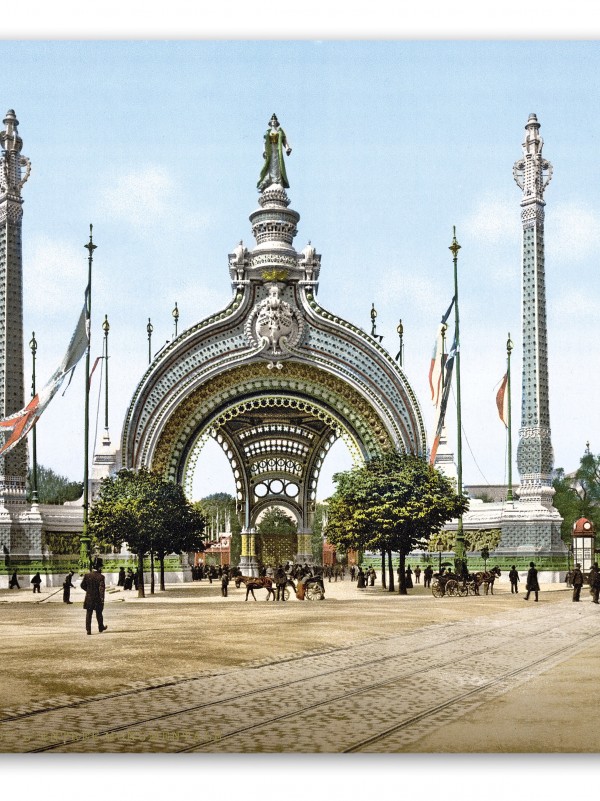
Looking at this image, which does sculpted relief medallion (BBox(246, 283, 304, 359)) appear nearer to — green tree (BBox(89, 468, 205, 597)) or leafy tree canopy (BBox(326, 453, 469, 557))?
green tree (BBox(89, 468, 205, 597))

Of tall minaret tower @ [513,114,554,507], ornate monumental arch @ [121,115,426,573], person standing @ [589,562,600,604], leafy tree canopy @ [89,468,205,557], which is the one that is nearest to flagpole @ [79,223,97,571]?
leafy tree canopy @ [89,468,205,557]

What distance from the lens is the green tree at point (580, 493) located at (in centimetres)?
2212

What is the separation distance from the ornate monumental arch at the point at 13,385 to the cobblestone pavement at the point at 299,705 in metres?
27.2

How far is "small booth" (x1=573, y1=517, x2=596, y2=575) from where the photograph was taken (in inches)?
1384

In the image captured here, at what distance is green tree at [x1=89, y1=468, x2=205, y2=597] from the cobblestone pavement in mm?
20513

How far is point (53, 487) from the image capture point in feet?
206

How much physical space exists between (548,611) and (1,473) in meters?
24.4

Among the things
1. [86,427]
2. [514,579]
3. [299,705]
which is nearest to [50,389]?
[86,427]

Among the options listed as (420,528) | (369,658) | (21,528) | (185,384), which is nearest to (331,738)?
(369,658)

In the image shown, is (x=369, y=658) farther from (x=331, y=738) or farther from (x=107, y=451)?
(x=107, y=451)

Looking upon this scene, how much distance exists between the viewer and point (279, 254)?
166ft

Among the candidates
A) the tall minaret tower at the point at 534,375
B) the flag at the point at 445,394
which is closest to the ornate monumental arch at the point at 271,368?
the flag at the point at 445,394

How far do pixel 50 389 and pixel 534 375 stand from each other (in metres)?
22.8

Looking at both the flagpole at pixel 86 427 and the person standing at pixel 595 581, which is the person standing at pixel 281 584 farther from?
the person standing at pixel 595 581
